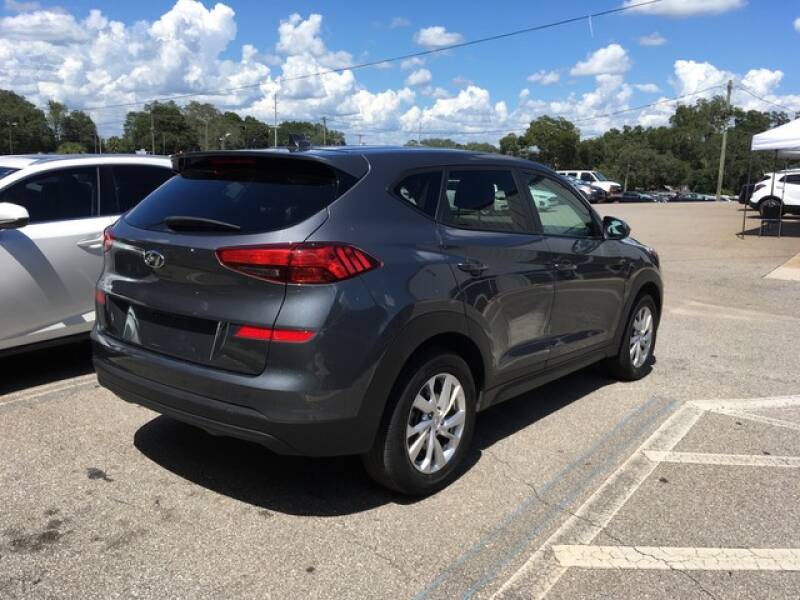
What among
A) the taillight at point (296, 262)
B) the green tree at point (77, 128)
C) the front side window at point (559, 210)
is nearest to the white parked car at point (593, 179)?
the front side window at point (559, 210)

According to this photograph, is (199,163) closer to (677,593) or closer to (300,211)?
(300,211)

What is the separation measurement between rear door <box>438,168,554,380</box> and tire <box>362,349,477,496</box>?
0.30 m

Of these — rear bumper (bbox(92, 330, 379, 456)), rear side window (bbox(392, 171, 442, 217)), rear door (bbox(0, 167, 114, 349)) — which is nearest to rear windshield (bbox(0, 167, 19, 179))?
rear door (bbox(0, 167, 114, 349))

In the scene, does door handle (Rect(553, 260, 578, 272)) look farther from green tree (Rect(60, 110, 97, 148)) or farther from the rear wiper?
green tree (Rect(60, 110, 97, 148))

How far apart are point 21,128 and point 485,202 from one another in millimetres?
98506

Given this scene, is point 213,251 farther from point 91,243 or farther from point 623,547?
point 91,243

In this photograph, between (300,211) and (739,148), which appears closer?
(300,211)

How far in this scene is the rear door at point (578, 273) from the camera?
4.47 m

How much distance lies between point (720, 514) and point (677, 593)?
2.70ft

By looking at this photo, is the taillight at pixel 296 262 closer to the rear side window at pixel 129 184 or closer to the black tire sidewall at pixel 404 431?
the black tire sidewall at pixel 404 431

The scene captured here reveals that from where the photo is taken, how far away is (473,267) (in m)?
3.68

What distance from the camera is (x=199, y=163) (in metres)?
3.70

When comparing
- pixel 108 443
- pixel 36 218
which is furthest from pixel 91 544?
pixel 36 218

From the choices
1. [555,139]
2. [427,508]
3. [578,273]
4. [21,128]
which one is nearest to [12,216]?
[427,508]
